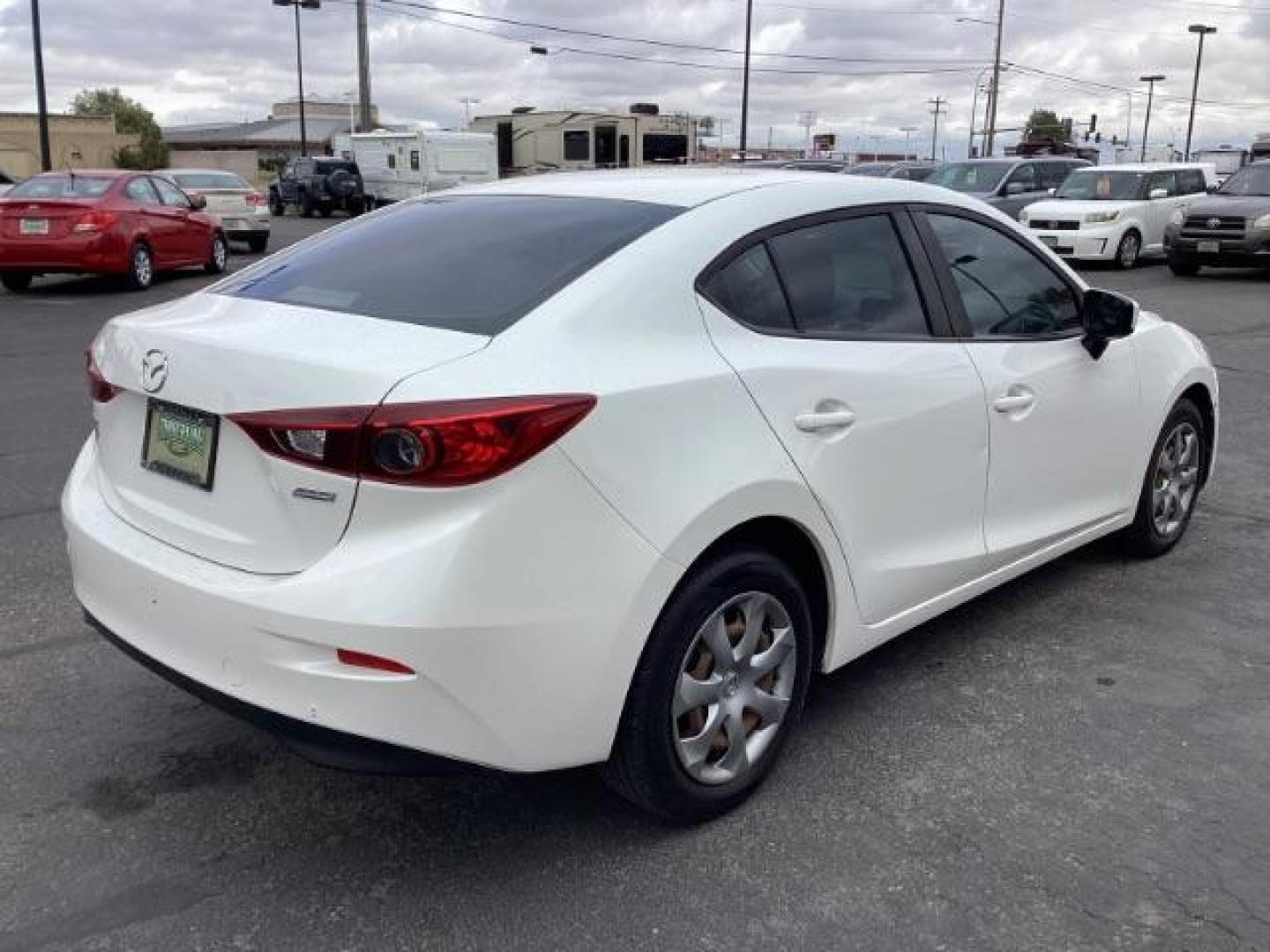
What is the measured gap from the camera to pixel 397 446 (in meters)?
2.41

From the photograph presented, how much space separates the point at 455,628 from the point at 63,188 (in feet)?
47.1

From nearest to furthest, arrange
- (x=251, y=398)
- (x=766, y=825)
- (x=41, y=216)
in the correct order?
(x=251, y=398) < (x=766, y=825) < (x=41, y=216)

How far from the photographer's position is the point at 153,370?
283cm

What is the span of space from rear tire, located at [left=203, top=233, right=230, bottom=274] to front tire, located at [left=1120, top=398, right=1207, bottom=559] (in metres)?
14.7

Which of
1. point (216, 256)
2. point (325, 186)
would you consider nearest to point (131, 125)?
point (325, 186)

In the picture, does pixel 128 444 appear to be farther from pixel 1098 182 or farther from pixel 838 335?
pixel 1098 182

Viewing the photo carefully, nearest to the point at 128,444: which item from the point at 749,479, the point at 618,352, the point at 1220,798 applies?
the point at 618,352

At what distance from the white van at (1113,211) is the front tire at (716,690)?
55.5ft

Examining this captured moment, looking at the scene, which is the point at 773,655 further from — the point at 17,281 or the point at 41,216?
the point at 17,281

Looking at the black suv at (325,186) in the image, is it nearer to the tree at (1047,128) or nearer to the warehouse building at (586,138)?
the warehouse building at (586,138)

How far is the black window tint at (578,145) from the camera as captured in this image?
37.9 metres

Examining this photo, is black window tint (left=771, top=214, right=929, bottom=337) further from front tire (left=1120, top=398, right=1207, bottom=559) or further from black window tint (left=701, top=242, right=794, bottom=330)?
front tire (left=1120, top=398, right=1207, bottom=559)

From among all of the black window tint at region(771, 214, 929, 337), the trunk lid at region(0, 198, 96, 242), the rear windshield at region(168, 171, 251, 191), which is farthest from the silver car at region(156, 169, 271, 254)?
the black window tint at region(771, 214, 929, 337)

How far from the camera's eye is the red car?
13852 millimetres
